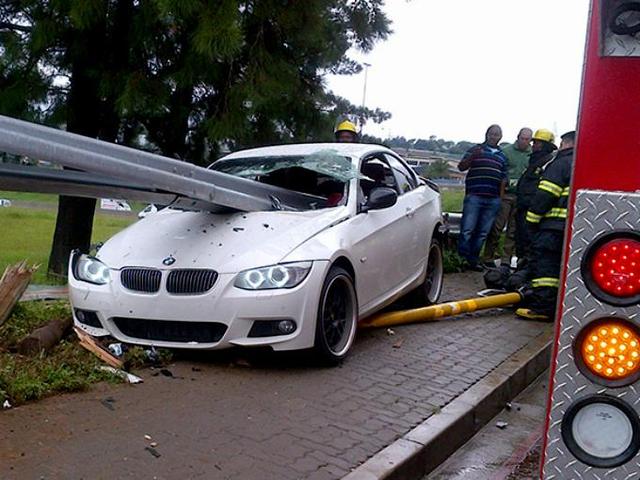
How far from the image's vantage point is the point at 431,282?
7707 millimetres

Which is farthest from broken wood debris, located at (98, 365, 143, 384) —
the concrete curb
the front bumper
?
the concrete curb

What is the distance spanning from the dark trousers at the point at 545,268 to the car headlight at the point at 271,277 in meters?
3.06

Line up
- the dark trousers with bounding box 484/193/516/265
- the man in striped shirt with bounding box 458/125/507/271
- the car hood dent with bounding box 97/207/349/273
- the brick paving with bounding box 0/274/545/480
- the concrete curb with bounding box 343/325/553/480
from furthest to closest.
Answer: the dark trousers with bounding box 484/193/516/265, the man in striped shirt with bounding box 458/125/507/271, the car hood dent with bounding box 97/207/349/273, the concrete curb with bounding box 343/325/553/480, the brick paving with bounding box 0/274/545/480

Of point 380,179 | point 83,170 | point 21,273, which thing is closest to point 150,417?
point 83,170

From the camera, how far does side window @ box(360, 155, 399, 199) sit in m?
6.56

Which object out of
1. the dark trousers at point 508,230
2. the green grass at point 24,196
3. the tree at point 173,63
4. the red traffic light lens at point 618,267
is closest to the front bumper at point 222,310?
the green grass at point 24,196

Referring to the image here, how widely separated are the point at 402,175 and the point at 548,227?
1491mm

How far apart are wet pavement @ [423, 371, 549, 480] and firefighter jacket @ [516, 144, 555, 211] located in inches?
169

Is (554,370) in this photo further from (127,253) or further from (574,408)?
(127,253)

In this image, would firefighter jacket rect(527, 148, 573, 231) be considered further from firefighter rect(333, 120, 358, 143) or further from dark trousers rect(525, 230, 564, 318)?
firefighter rect(333, 120, 358, 143)

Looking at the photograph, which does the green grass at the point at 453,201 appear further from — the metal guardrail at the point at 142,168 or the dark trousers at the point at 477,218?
the metal guardrail at the point at 142,168

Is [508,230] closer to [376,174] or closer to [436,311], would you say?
[436,311]

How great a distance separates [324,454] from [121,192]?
2153mm

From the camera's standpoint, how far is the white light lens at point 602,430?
1.79 m
